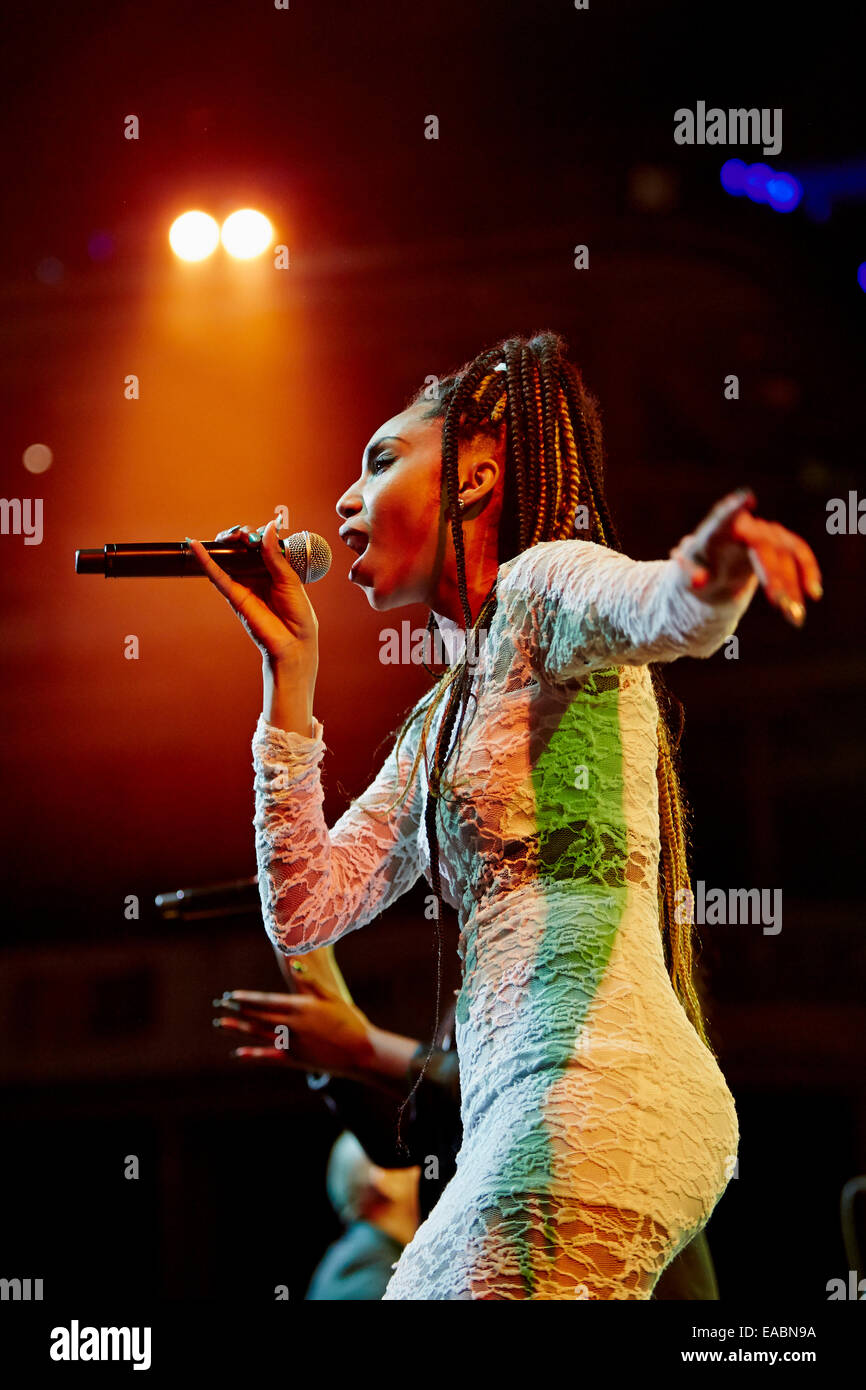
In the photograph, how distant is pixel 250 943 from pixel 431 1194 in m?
0.78

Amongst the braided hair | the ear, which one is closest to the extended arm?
the braided hair

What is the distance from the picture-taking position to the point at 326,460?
9.78 ft

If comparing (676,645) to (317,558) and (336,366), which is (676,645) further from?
(336,366)

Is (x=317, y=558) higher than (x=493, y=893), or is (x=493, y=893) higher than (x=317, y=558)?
(x=317, y=558)

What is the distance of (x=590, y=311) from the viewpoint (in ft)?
9.06

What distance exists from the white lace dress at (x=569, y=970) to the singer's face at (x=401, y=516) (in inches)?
11.9

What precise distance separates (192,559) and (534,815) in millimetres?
670

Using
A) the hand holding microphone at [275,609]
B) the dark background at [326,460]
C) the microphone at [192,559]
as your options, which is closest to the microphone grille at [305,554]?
the microphone at [192,559]

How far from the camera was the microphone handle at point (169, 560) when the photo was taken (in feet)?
5.50

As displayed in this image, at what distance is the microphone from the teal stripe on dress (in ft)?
1.79

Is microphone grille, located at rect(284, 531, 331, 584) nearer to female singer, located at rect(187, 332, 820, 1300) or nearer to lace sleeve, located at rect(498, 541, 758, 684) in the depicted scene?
female singer, located at rect(187, 332, 820, 1300)

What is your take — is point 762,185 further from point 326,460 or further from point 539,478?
point 539,478

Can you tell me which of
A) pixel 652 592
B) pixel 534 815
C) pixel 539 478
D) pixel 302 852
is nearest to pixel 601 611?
pixel 652 592
